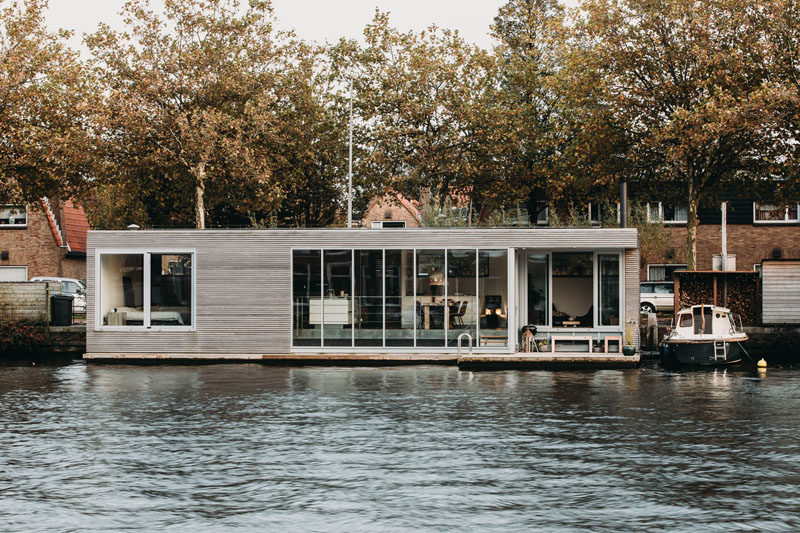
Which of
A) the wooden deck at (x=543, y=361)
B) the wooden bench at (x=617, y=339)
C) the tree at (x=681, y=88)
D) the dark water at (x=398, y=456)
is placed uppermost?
the tree at (x=681, y=88)

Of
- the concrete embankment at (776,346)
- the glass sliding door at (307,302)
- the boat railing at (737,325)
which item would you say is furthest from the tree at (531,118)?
the glass sliding door at (307,302)

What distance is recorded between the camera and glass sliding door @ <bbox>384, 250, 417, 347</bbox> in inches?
1093

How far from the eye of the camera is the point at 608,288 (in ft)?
92.4

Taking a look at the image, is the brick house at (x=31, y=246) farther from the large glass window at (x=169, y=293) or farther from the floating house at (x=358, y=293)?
the large glass window at (x=169, y=293)

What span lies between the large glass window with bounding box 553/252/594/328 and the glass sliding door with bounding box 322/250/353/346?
5.75 meters

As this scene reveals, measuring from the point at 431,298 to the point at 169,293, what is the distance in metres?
7.35

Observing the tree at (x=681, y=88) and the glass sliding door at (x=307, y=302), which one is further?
the tree at (x=681, y=88)

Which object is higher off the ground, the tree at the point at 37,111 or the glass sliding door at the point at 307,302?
the tree at the point at 37,111

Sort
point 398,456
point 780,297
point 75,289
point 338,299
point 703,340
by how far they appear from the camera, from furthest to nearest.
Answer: point 75,289
point 780,297
point 703,340
point 338,299
point 398,456

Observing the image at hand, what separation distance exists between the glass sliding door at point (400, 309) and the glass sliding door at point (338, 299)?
1054 millimetres

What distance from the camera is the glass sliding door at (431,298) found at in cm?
2773

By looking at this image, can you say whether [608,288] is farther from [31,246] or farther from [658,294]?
[31,246]

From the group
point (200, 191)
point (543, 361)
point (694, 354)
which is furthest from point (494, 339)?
point (200, 191)

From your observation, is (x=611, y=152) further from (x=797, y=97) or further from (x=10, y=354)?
(x=10, y=354)
